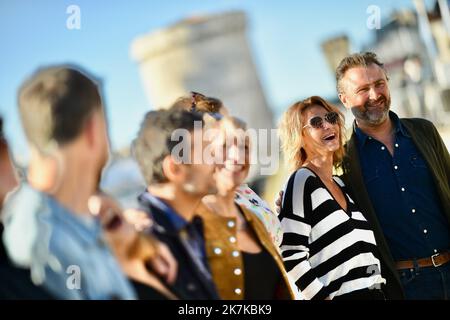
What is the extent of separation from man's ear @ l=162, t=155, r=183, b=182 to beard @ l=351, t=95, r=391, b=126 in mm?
1092

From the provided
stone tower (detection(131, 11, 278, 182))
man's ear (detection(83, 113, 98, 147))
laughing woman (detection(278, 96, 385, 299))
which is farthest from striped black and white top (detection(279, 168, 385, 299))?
stone tower (detection(131, 11, 278, 182))

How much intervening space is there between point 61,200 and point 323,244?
1.09 metres

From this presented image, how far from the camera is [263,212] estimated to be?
2.43 meters

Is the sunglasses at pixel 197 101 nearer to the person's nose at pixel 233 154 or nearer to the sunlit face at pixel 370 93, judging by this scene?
the person's nose at pixel 233 154

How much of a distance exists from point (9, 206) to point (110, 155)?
410 millimetres

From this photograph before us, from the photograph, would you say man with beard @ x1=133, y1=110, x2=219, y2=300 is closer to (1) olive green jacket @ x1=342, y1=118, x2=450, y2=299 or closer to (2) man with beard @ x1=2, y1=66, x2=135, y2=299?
(2) man with beard @ x1=2, y1=66, x2=135, y2=299

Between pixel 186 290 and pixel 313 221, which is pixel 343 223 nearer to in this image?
pixel 313 221

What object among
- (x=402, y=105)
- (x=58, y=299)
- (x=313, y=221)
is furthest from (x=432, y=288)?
(x=402, y=105)

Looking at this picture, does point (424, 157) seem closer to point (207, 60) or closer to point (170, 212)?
point (170, 212)

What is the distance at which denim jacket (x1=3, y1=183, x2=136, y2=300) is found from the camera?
2107mm

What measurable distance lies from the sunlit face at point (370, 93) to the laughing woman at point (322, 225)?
21cm

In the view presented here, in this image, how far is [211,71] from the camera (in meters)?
8.45

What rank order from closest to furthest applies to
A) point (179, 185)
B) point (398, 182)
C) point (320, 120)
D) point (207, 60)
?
point (179, 185), point (320, 120), point (398, 182), point (207, 60)

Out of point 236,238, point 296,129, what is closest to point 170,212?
point 236,238
